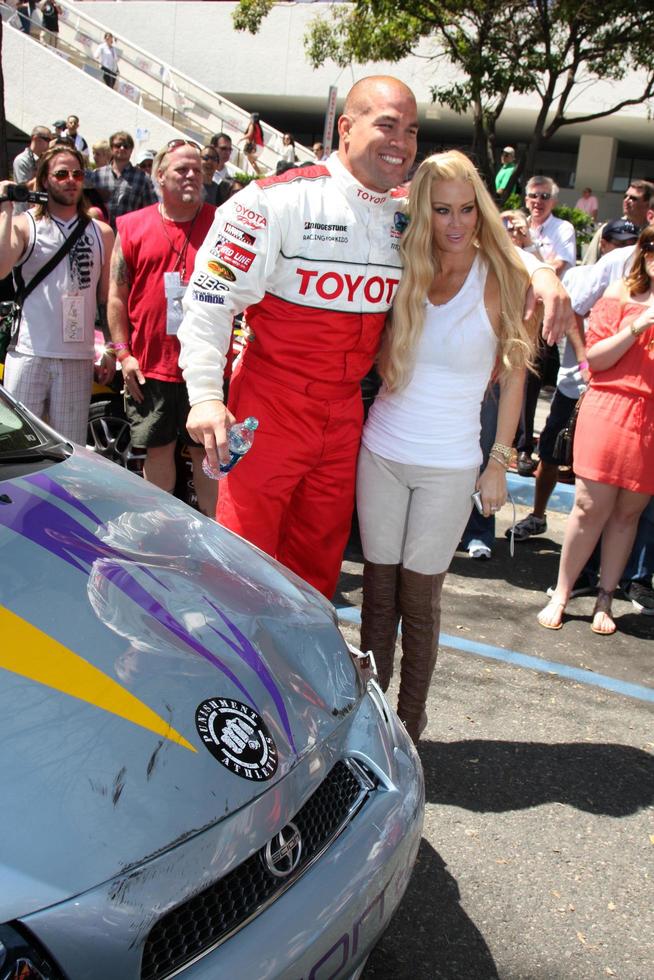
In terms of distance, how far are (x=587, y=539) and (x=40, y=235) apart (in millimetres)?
3041

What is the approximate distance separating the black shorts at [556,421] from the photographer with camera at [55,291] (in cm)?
277

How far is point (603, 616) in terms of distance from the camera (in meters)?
5.00

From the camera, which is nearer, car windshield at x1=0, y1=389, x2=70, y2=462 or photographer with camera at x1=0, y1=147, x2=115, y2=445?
car windshield at x1=0, y1=389, x2=70, y2=462

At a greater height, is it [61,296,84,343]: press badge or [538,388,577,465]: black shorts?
[61,296,84,343]: press badge

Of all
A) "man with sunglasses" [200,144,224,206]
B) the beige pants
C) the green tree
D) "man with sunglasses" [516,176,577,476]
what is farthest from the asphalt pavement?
the green tree

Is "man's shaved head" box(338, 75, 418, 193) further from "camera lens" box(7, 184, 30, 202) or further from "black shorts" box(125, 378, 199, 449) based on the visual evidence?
"black shorts" box(125, 378, 199, 449)

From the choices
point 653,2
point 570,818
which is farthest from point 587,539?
point 653,2

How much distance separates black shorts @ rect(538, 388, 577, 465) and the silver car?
386cm

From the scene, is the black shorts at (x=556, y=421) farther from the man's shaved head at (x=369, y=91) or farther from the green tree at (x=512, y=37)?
the green tree at (x=512, y=37)

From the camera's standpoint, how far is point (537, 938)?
2.70m

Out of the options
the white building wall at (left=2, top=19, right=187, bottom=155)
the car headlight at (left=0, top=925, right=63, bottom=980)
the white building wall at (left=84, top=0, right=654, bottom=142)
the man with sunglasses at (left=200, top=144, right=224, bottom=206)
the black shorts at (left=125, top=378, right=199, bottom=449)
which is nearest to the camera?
the car headlight at (left=0, top=925, right=63, bottom=980)

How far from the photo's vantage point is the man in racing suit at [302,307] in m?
3.03

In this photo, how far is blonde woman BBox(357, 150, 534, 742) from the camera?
10.2 feet

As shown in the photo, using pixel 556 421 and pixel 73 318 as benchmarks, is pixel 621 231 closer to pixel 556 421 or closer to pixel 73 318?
pixel 556 421
